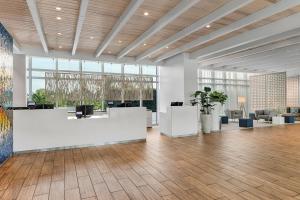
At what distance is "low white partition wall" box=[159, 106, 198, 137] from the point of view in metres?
7.59

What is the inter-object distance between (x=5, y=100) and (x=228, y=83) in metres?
14.2

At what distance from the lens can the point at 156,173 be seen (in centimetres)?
373

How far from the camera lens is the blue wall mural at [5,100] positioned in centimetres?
455

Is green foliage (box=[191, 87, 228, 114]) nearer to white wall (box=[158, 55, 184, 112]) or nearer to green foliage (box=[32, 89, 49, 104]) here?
white wall (box=[158, 55, 184, 112])

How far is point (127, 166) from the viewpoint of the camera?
418cm

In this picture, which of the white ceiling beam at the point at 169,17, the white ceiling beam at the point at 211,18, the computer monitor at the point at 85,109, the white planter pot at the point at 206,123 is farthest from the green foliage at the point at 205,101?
the computer monitor at the point at 85,109

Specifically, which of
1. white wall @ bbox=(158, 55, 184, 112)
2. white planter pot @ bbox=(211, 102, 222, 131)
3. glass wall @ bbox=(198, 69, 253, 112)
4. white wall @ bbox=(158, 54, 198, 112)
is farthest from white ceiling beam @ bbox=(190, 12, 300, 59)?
glass wall @ bbox=(198, 69, 253, 112)

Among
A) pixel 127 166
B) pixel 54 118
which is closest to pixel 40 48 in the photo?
pixel 54 118

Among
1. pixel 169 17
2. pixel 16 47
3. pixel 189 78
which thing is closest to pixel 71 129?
pixel 169 17

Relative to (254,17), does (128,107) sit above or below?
below

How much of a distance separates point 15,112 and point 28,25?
106 inches

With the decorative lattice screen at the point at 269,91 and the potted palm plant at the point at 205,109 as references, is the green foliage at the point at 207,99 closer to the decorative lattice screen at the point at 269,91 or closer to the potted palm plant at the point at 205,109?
the potted palm plant at the point at 205,109

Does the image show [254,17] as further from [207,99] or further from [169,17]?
[207,99]

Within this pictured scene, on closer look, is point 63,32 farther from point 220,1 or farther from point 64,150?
point 220,1
